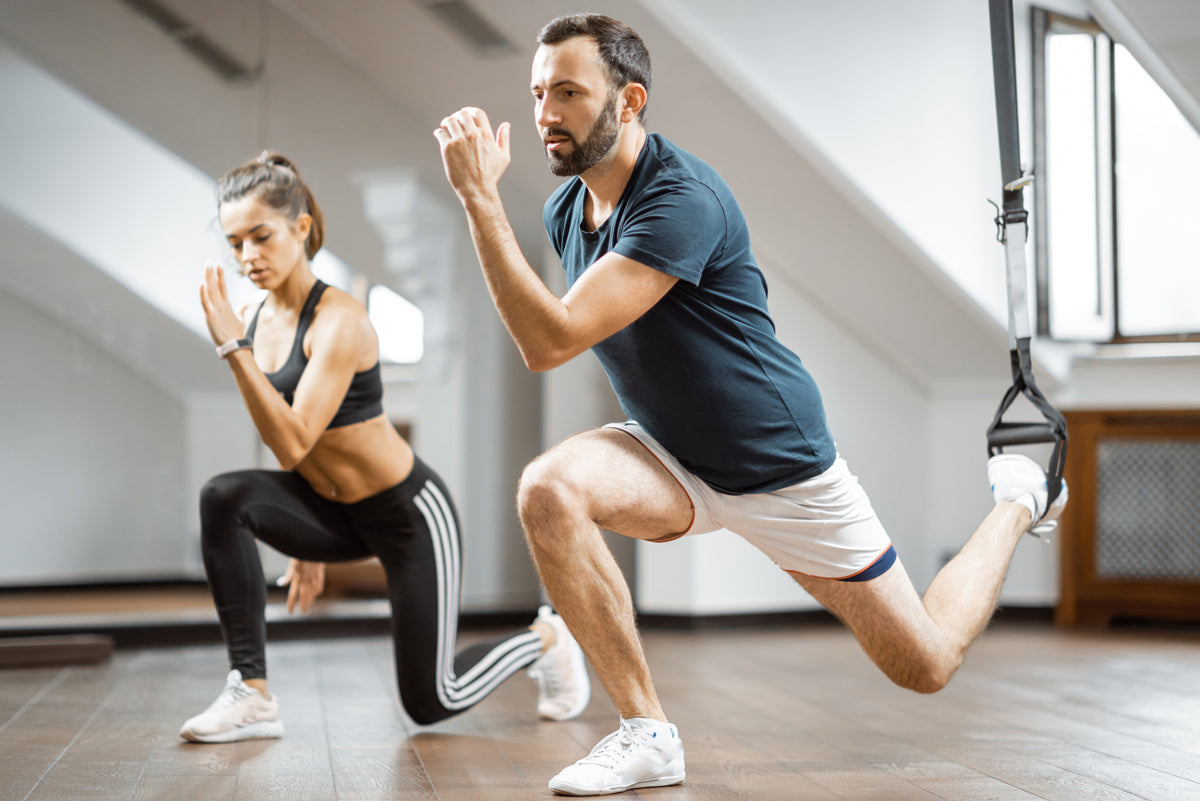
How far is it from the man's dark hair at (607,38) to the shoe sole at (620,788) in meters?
1.03

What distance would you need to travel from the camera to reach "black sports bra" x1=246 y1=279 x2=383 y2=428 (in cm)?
226

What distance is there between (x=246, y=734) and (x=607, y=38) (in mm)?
1406

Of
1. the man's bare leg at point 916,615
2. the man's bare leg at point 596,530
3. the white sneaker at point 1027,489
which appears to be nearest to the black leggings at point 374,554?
the man's bare leg at point 596,530

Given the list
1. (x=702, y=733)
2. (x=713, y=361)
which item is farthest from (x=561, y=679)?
(x=713, y=361)

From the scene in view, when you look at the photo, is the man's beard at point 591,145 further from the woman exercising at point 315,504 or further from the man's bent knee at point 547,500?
the woman exercising at point 315,504

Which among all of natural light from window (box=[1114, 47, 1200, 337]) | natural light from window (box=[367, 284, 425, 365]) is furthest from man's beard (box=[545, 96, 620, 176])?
natural light from window (box=[1114, 47, 1200, 337])

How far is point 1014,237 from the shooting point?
1983mm

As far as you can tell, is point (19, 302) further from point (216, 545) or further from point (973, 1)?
point (973, 1)

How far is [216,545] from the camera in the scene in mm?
2219

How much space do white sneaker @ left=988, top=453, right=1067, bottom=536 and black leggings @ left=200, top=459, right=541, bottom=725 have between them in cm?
104

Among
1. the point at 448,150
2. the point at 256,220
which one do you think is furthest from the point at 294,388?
the point at 448,150

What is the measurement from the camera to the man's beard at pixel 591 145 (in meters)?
1.75

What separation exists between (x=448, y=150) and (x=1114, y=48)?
11.6 ft

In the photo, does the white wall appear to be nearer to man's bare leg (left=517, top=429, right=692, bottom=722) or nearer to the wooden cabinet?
man's bare leg (left=517, top=429, right=692, bottom=722)
